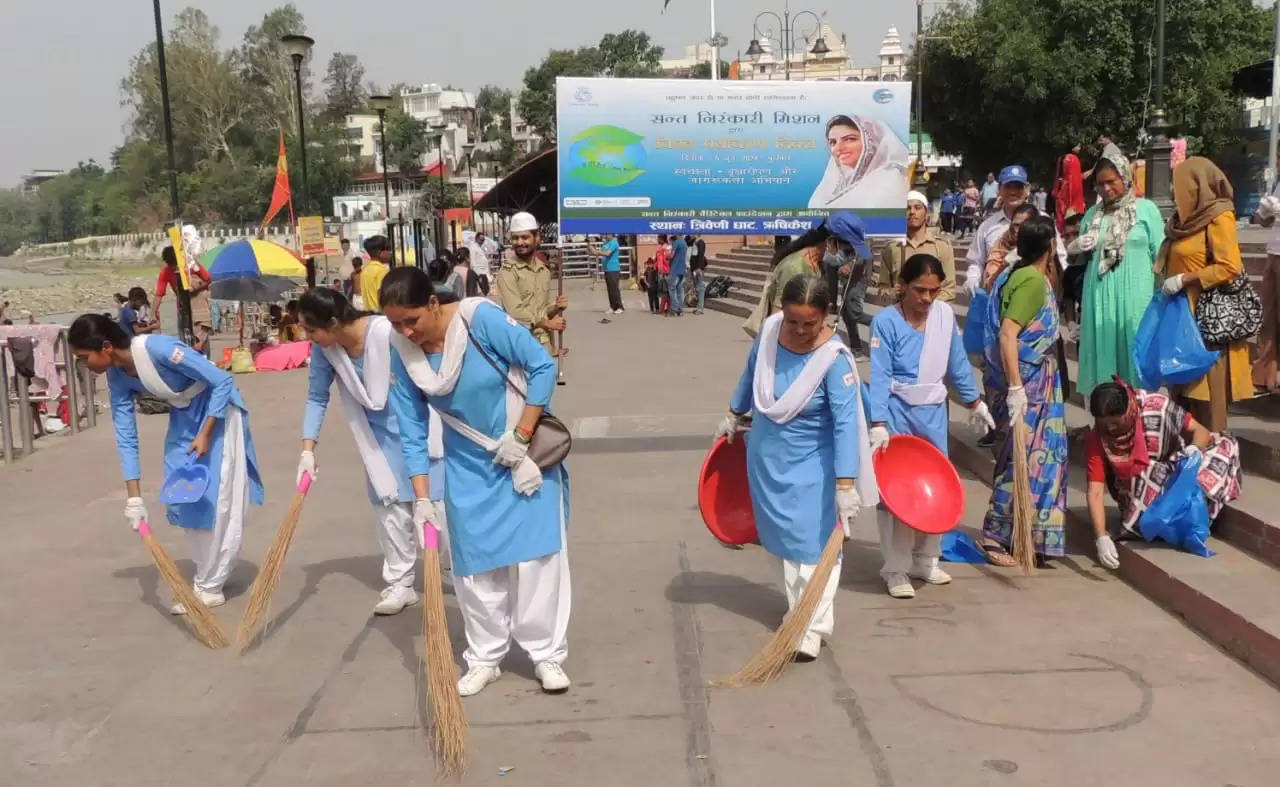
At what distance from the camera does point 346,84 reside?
98062 millimetres

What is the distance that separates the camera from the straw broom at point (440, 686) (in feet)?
12.0

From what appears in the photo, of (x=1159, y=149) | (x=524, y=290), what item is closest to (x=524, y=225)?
(x=524, y=290)

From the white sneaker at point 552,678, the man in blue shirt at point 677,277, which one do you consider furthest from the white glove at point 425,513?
the man in blue shirt at point 677,277

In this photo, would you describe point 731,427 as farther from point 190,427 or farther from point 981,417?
point 190,427

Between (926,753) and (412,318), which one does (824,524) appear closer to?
(926,753)

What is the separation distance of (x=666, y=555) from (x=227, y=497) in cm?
224

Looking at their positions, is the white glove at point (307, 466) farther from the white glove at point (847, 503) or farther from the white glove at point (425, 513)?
the white glove at point (847, 503)

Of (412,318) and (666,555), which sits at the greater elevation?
(412,318)

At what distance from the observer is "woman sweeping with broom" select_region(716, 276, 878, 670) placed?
4.27m

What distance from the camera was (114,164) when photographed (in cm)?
9906

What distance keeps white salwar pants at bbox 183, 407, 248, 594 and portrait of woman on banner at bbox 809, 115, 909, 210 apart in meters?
12.2

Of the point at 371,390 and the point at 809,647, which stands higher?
the point at 371,390

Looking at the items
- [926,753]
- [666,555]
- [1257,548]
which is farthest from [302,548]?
[1257,548]

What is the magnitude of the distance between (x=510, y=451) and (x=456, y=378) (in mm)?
323
